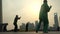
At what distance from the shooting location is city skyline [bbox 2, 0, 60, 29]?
10.6 meters

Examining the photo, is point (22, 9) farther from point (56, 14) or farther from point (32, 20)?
point (56, 14)

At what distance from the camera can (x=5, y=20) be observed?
11156 millimetres

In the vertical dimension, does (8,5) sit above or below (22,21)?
above

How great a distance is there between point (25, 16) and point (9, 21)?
31.5 inches

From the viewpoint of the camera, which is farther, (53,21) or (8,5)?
(8,5)

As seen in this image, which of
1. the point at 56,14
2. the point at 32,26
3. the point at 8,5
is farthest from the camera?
the point at 8,5

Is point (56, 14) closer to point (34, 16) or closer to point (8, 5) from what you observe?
point (34, 16)

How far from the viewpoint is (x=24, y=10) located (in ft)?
35.9

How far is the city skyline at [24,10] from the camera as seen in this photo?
10.6 metres

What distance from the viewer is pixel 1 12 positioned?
37.2ft

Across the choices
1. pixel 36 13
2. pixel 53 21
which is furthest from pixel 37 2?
pixel 53 21

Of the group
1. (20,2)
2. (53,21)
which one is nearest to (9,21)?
(20,2)

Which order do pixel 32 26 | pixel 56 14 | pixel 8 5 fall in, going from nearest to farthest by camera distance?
pixel 32 26 < pixel 56 14 < pixel 8 5

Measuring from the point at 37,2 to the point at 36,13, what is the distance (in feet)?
1.69
